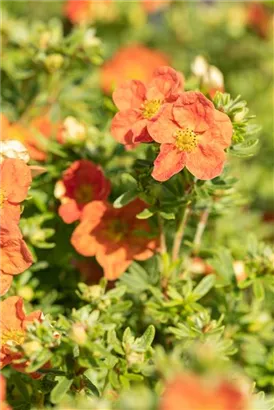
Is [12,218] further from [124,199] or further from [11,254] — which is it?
[124,199]

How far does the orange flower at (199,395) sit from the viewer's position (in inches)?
27.2

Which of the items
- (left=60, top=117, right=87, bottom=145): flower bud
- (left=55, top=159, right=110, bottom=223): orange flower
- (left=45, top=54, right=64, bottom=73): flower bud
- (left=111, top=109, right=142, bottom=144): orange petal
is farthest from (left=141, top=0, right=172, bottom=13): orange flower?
(left=111, top=109, right=142, bottom=144): orange petal

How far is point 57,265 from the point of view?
5.34 ft

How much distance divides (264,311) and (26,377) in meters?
0.62

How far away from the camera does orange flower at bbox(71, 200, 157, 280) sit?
57.5 inches

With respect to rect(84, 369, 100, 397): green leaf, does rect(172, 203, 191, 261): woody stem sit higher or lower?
higher

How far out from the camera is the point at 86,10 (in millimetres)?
2510

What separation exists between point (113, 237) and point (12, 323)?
347mm

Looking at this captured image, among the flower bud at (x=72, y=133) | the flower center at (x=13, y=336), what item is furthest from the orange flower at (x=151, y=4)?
the flower center at (x=13, y=336)

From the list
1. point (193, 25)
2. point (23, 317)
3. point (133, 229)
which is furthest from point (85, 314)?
point (193, 25)

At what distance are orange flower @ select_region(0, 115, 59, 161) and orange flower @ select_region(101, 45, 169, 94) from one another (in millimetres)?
703

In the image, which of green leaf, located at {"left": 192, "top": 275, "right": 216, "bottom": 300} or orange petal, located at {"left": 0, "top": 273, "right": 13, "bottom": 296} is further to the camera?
green leaf, located at {"left": 192, "top": 275, "right": 216, "bottom": 300}

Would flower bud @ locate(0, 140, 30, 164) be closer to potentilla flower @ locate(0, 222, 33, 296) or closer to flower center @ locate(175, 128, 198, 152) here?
potentilla flower @ locate(0, 222, 33, 296)

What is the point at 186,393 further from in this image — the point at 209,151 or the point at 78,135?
the point at 78,135
